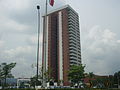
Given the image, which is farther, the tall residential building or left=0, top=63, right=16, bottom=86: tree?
the tall residential building

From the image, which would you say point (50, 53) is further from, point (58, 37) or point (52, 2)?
point (52, 2)

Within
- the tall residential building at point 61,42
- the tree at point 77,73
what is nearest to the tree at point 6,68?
the tree at point 77,73

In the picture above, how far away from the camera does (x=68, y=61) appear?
140000 mm

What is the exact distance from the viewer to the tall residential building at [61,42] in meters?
140

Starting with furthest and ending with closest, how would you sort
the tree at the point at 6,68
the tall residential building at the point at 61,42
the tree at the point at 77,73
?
1. the tall residential building at the point at 61,42
2. the tree at the point at 77,73
3. the tree at the point at 6,68

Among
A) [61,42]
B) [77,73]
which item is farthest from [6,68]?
[61,42]

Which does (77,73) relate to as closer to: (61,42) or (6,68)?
(6,68)

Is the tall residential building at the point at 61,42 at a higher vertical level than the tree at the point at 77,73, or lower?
higher

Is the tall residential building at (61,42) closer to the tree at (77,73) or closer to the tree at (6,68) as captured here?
the tree at (77,73)

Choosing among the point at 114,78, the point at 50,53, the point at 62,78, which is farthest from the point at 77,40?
the point at 114,78

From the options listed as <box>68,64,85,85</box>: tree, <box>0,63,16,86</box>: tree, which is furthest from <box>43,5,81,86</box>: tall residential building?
<box>0,63,16,86</box>: tree

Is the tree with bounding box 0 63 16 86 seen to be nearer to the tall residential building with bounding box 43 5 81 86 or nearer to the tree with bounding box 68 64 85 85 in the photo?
the tree with bounding box 68 64 85 85

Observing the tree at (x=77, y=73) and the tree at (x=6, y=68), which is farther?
the tree at (x=77, y=73)

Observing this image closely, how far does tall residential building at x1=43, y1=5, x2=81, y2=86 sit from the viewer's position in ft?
461
